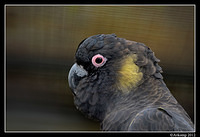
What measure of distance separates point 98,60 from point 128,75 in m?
0.16

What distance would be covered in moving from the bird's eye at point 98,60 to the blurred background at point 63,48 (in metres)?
0.86

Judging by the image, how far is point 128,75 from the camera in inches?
44.9

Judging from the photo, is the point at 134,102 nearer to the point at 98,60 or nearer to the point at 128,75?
the point at 128,75

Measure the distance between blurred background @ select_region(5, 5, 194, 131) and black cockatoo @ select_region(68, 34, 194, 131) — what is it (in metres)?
0.83

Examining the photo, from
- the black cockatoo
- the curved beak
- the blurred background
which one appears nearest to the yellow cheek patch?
the black cockatoo

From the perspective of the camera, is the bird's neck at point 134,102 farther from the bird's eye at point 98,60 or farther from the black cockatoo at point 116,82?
the bird's eye at point 98,60

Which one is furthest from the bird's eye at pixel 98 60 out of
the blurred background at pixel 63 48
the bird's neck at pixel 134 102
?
the blurred background at pixel 63 48

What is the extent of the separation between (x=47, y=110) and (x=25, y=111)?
0.22 metres

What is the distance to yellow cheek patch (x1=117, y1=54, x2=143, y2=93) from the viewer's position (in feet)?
3.74

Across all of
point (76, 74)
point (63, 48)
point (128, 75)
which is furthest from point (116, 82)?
point (63, 48)

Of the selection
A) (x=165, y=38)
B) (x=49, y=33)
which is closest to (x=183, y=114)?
(x=165, y=38)

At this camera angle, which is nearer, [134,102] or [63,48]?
[134,102]

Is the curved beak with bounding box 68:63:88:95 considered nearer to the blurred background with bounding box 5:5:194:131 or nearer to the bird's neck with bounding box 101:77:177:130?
the bird's neck with bounding box 101:77:177:130

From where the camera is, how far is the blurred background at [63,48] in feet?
6.51
